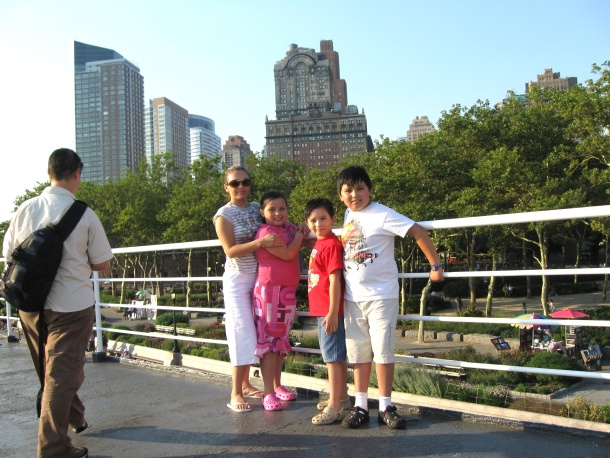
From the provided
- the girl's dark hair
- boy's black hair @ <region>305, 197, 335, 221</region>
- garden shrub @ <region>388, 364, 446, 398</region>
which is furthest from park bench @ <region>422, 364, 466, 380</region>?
the girl's dark hair

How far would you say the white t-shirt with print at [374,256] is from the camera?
11.6 feet

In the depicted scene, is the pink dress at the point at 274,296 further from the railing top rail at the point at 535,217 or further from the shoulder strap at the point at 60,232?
the shoulder strap at the point at 60,232

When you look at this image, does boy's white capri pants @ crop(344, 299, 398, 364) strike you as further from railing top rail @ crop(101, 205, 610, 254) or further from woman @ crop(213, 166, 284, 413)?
woman @ crop(213, 166, 284, 413)

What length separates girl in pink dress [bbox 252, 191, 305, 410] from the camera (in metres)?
4.00

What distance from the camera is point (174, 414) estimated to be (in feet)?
13.0

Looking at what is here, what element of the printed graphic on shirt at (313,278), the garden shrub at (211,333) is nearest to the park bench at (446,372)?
the printed graphic on shirt at (313,278)

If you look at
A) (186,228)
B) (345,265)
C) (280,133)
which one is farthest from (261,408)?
(280,133)

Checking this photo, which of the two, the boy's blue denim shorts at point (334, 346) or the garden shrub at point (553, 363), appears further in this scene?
the garden shrub at point (553, 363)

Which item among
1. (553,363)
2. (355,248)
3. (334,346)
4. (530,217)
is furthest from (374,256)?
(553,363)

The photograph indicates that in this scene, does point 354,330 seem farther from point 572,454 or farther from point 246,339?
point 572,454

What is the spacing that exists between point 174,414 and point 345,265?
156cm

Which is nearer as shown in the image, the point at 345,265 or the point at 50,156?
the point at 50,156

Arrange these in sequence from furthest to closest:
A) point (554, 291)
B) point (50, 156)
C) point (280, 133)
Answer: point (280, 133), point (554, 291), point (50, 156)

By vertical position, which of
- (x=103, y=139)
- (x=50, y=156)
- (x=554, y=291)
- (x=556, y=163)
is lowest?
(x=554, y=291)
